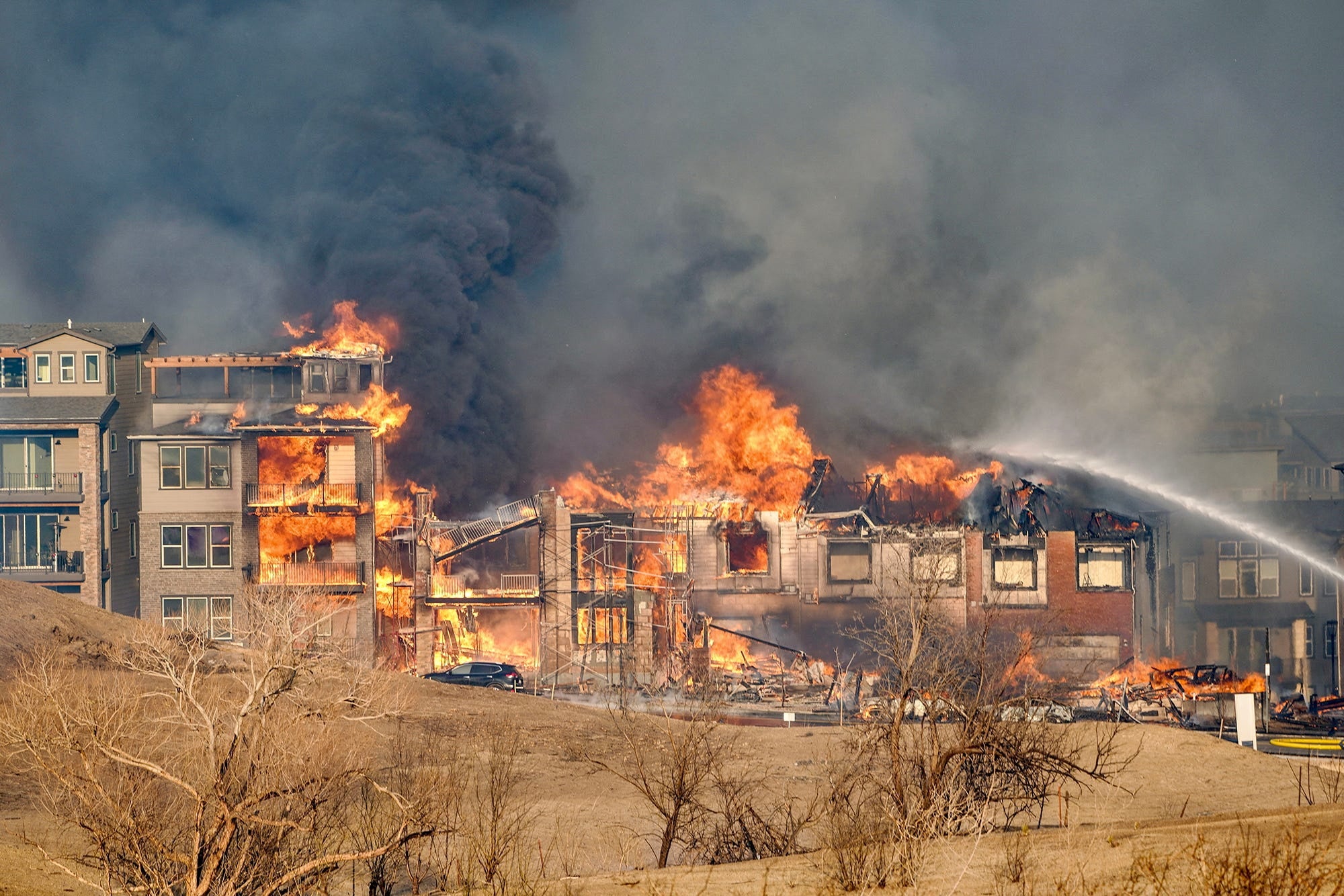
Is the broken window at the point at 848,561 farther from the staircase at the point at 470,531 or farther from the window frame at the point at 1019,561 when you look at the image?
the staircase at the point at 470,531

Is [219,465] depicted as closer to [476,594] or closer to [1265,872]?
[476,594]

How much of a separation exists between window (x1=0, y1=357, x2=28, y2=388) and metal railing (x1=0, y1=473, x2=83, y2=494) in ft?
15.0

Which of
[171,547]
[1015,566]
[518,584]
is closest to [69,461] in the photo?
[171,547]

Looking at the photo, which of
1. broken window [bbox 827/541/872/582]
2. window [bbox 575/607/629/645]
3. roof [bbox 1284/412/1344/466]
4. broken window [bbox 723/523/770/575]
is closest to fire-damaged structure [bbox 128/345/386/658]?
window [bbox 575/607/629/645]

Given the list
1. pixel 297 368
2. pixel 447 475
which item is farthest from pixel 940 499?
pixel 297 368

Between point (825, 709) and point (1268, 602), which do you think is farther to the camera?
point (1268, 602)

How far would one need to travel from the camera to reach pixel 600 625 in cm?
5334

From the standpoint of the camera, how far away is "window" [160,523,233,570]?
5069cm

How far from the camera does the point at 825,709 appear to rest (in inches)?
1742

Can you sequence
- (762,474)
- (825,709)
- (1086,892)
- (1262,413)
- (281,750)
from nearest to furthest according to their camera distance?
(1086,892)
(281,750)
(825,709)
(762,474)
(1262,413)

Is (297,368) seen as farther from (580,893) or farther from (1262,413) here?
(1262,413)

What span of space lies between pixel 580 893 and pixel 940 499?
4531cm

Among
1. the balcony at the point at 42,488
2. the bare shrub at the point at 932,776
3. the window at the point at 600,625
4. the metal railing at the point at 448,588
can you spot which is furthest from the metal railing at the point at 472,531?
the bare shrub at the point at 932,776

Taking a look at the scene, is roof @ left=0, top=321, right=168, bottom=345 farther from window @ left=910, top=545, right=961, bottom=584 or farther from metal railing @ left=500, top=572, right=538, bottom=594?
window @ left=910, top=545, right=961, bottom=584
